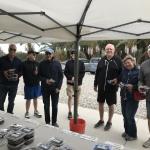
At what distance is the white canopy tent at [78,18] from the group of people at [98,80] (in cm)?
73

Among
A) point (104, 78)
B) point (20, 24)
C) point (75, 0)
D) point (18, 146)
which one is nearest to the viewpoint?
point (18, 146)

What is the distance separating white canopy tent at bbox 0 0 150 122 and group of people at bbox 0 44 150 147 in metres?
0.73

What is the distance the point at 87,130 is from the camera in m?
6.91

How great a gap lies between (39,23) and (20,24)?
1.03ft

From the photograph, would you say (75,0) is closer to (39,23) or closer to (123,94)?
(39,23)

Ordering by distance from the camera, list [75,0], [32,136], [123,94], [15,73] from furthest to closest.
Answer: [15,73]
[123,94]
[75,0]
[32,136]

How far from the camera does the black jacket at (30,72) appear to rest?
7.30 meters

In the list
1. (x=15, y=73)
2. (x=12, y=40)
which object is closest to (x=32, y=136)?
(x=15, y=73)

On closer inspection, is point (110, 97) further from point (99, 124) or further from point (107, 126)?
point (99, 124)

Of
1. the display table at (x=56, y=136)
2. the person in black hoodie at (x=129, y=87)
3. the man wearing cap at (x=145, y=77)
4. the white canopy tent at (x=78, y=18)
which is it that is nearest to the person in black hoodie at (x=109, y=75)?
the person in black hoodie at (x=129, y=87)

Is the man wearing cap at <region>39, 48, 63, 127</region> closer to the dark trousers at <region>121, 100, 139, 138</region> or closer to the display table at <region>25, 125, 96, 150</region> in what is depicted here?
the dark trousers at <region>121, 100, 139, 138</region>

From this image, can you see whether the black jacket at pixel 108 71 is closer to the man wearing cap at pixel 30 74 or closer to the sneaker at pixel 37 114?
the man wearing cap at pixel 30 74

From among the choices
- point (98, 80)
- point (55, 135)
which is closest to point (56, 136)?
point (55, 135)

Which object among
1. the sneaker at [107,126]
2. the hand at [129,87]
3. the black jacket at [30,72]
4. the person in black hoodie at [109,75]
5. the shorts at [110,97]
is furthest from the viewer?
the black jacket at [30,72]
